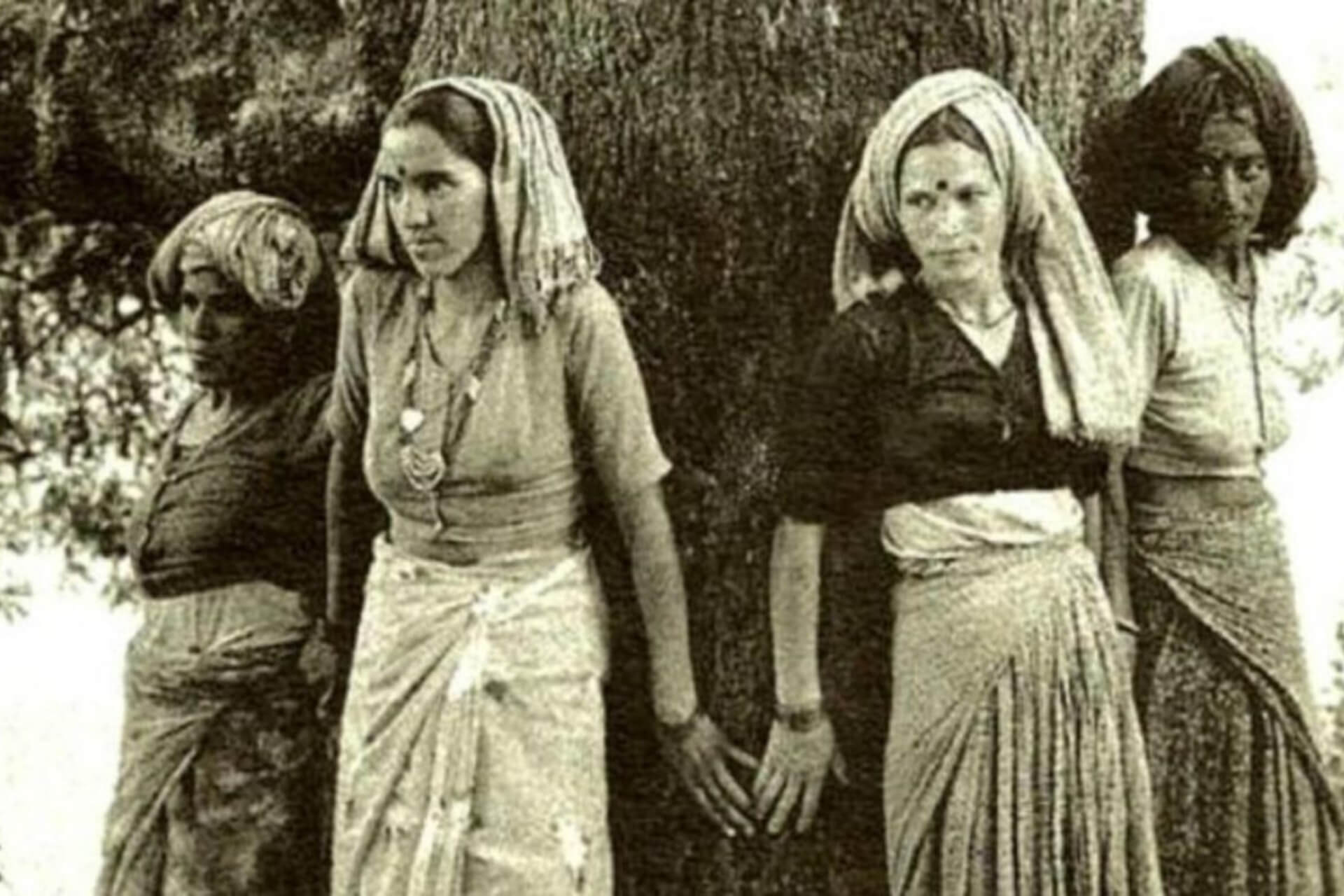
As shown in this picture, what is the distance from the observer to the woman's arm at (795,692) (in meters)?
6.22

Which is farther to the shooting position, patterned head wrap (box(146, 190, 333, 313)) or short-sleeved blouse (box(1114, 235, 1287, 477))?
patterned head wrap (box(146, 190, 333, 313))

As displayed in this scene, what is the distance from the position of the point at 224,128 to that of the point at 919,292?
2.86 metres

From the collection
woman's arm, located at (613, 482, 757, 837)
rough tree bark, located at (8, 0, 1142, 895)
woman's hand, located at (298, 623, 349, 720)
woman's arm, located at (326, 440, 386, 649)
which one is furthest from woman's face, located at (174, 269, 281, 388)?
woman's arm, located at (613, 482, 757, 837)

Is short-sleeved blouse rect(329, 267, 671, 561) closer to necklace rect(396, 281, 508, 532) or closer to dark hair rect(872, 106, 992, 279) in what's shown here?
necklace rect(396, 281, 508, 532)

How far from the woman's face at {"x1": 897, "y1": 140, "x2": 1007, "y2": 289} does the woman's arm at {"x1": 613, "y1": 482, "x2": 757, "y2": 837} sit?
69 centimetres

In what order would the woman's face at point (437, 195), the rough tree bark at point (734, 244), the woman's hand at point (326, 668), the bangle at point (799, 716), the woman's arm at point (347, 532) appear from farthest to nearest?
the woman's hand at point (326, 668) < the woman's arm at point (347, 532) < the rough tree bark at point (734, 244) < the bangle at point (799, 716) < the woman's face at point (437, 195)

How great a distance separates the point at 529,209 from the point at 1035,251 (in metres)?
0.93

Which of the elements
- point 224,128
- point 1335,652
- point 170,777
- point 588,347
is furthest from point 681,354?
point 1335,652

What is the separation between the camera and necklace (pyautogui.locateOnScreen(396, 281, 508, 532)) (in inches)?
245

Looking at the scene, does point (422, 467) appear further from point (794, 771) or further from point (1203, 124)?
point (1203, 124)

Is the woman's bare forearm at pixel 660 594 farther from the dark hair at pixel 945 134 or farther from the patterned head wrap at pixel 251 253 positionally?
the patterned head wrap at pixel 251 253

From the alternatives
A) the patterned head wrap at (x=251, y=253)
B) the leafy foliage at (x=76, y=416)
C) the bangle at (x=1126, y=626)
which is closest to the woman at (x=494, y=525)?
the patterned head wrap at (x=251, y=253)

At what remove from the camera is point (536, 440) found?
6.20 metres

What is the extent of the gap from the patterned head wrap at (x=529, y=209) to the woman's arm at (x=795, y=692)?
617mm
